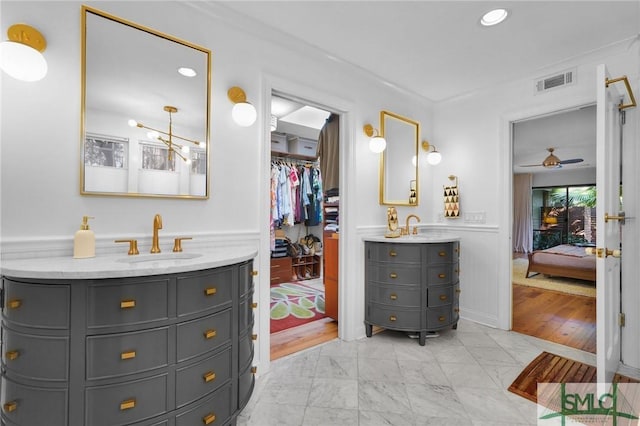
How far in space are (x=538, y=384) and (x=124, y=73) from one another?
322cm

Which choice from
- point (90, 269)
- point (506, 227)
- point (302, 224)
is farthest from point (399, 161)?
point (90, 269)

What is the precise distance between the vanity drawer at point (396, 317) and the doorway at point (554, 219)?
1.21 metres

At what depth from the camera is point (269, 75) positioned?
7.22ft

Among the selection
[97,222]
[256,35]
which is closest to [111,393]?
[97,222]

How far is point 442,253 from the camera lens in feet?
8.68

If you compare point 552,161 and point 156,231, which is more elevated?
point 552,161

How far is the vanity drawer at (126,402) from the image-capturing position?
111cm

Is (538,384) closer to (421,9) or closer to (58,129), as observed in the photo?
(421,9)

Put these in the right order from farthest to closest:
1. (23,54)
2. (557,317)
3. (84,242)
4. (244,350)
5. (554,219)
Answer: (554,219) < (557,317) < (244,350) < (84,242) < (23,54)

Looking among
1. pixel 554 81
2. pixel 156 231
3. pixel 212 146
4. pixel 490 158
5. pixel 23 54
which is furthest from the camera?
pixel 490 158

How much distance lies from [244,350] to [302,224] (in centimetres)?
398

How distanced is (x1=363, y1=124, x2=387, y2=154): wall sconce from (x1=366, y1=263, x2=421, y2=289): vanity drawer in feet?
3.54

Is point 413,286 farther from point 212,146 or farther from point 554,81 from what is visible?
point 554,81

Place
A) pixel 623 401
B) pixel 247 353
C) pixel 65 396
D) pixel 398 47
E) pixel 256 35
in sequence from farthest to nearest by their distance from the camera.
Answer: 1. pixel 398 47
2. pixel 256 35
3. pixel 623 401
4. pixel 247 353
5. pixel 65 396
